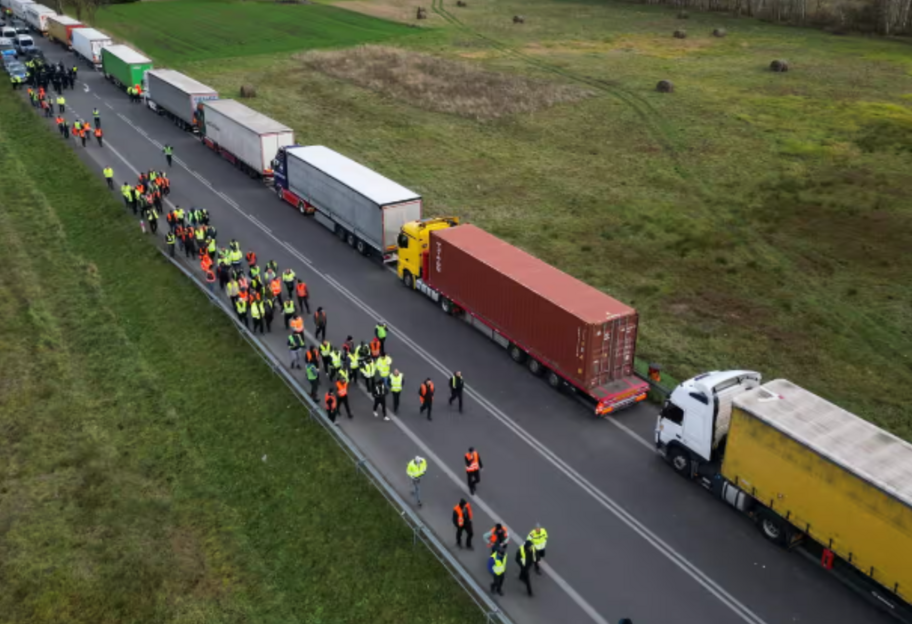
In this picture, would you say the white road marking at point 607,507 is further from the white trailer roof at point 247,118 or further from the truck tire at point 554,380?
the white trailer roof at point 247,118

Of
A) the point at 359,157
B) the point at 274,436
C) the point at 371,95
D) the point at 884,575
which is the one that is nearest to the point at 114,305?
the point at 274,436

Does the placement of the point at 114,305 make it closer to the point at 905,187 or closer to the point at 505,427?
the point at 505,427

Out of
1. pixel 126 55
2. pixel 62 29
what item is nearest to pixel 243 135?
pixel 126 55

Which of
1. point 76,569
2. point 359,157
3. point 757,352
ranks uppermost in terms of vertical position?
point 359,157

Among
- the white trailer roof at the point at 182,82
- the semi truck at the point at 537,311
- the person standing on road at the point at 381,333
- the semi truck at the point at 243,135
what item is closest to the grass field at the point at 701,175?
the semi truck at the point at 537,311

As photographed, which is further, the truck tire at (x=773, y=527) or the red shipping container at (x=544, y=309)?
the red shipping container at (x=544, y=309)

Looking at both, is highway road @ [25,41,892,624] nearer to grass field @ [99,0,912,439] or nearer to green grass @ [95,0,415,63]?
grass field @ [99,0,912,439]

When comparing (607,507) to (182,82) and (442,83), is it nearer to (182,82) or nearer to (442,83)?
(182,82)

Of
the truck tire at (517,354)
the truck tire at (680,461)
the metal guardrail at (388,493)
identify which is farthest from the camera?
the truck tire at (517,354)
